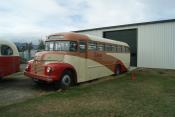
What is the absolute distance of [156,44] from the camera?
2212cm

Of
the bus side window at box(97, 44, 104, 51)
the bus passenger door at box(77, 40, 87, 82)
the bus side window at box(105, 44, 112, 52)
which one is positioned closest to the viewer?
the bus passenger door at box(77, 40, 87, 82)

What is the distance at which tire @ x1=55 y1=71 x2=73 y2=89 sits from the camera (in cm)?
1120

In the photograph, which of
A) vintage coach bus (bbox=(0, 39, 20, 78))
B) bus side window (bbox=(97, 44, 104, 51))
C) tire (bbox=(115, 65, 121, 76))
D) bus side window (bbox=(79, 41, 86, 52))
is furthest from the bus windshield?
tire (bbox=(115, 65, 121, 76))

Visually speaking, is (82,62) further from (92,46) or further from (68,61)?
(92,46)

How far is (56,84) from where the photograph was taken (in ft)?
36.8

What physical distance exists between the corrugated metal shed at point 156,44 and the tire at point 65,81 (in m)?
12.2

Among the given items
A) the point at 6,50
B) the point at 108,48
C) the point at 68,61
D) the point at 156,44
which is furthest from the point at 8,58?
the point at 156,44

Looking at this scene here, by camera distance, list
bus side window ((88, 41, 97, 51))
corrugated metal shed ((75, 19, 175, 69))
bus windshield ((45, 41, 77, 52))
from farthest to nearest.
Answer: corrugated metal shed ((75, 19, 175, 69))
bus side window ((88, 41, 97, 51))
bus windshield ((45, 41, 77, 52))

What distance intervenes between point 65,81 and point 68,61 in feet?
3.15

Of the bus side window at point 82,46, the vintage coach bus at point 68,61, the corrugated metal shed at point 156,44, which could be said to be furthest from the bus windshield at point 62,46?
the corrugated metal shed at point 156,44

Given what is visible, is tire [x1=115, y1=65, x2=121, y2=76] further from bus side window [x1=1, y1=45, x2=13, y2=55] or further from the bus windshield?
bus side window [x1=1, y1=45, x2=13, y2=55]

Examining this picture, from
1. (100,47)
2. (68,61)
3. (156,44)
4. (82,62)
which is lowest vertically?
(82,62)

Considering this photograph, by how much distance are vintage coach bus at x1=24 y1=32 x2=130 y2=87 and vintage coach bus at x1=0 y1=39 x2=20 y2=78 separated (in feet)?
5.73

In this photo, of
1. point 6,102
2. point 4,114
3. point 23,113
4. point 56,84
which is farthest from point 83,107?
point 56,84
